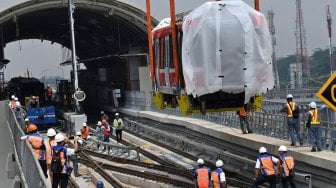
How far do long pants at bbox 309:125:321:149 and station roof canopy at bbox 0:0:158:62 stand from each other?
93.6 ft

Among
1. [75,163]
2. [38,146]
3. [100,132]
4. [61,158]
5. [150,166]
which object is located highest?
[38,146]

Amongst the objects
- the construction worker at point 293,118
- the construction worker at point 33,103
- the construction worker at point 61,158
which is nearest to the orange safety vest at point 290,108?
the construction worker at point 293,118

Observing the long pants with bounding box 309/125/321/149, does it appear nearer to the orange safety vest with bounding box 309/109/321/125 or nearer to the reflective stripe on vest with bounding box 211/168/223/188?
the orange safety vest with bounding box 309/109/321/125

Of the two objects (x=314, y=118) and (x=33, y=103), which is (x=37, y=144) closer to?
(x=314, y=118)

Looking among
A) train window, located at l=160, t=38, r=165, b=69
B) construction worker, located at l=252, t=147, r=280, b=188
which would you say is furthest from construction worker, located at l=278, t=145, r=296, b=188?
train window, located at l=160, t=38, r=165, b=69

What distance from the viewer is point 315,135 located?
54.1ft

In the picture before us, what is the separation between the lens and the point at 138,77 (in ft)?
158

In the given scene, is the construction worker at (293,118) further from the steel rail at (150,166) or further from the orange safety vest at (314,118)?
the steel rail at (150,166)

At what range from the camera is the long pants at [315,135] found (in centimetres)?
1638

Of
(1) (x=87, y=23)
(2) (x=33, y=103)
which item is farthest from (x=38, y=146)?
(1) (x=87, y=23)

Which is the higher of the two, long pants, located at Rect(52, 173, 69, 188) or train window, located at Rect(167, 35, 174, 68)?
train window, located at Rect(167, 35, 174, 68)

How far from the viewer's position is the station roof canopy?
1718 inches

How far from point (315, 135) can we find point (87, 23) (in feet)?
144

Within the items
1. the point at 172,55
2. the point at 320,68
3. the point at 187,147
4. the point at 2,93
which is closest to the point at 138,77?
the point at 2,93
